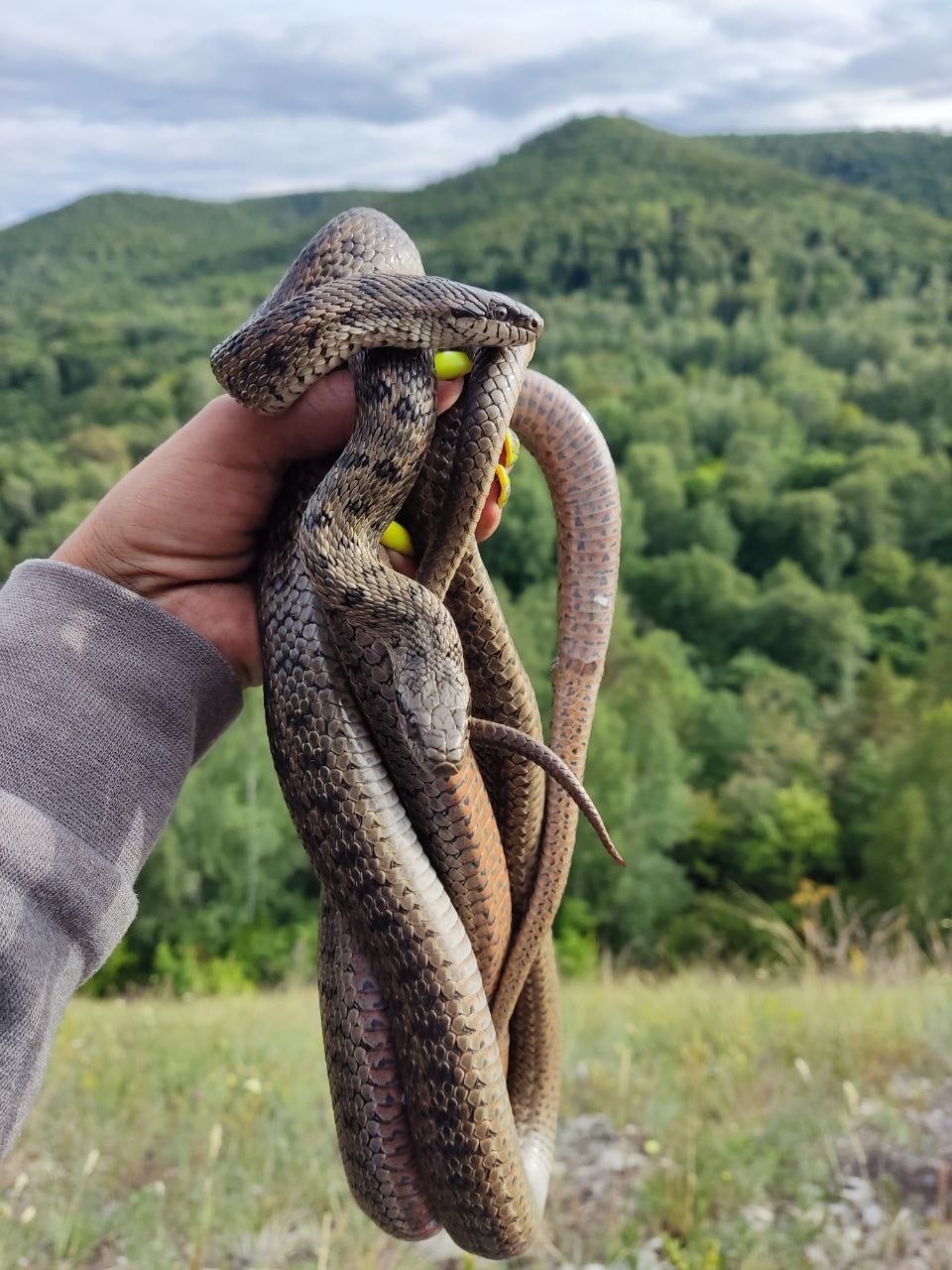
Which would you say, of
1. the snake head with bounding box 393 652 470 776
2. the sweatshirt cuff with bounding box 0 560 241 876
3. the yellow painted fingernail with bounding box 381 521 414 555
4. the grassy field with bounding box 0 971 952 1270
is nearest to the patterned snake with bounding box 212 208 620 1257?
the snake head with bounding box 393 652 470 776

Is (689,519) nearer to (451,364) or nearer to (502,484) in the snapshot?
(502,484)

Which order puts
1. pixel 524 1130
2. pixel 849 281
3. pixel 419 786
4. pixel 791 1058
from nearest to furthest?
pixel 419 786 < pixel 524 1130 < pixel 791 1058 < pixel 849 281

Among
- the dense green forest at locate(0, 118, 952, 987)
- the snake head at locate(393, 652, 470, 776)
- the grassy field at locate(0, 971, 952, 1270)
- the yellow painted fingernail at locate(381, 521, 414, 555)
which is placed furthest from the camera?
the dense green forest at locate(0, 118, 952, 987)

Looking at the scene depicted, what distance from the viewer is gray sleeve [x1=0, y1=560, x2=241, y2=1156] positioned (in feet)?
8.16

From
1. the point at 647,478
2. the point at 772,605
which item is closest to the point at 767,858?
the point at 772,605

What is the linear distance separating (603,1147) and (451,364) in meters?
5.13

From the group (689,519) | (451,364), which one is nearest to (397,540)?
(451,364)

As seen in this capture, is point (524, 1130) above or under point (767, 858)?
above

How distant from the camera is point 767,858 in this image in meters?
50.1

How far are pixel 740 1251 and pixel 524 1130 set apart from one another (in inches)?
114

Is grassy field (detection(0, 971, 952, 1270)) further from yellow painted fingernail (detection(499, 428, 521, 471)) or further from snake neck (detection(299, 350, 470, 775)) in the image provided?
yellow painted fingernail (detection(499, 428, 521, 471))

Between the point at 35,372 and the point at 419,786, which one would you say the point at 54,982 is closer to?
the point at 419,786

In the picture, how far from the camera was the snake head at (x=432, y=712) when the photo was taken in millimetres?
2436

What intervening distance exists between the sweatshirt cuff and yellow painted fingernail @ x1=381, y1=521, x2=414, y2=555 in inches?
23.7
